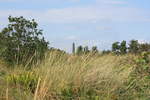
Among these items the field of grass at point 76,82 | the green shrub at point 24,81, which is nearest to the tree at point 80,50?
the field of grass at point 76,82

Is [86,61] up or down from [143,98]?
up

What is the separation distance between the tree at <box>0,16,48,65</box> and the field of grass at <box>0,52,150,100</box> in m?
2.65

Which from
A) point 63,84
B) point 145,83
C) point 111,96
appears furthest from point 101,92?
point 145,83

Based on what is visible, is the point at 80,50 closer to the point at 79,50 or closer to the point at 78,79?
the point at 79,50

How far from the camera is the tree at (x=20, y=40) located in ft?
38.6

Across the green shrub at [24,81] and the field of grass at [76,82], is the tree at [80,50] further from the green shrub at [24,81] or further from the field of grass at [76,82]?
the green shrub at [24,81]

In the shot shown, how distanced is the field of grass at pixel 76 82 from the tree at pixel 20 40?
2.65 meters

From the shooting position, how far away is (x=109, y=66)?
905 cm

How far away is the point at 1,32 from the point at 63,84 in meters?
5.76

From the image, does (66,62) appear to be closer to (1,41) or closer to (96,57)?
(96,57)

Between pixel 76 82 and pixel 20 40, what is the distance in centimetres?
506

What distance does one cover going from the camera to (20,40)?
12125mm

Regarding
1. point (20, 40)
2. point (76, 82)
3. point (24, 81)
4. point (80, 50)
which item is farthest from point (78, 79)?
point (20, 40)

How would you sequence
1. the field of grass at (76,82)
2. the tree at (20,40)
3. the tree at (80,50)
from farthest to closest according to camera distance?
the tree at (20,40) → the tree at (80,50) → the field of grass at (76,82)
